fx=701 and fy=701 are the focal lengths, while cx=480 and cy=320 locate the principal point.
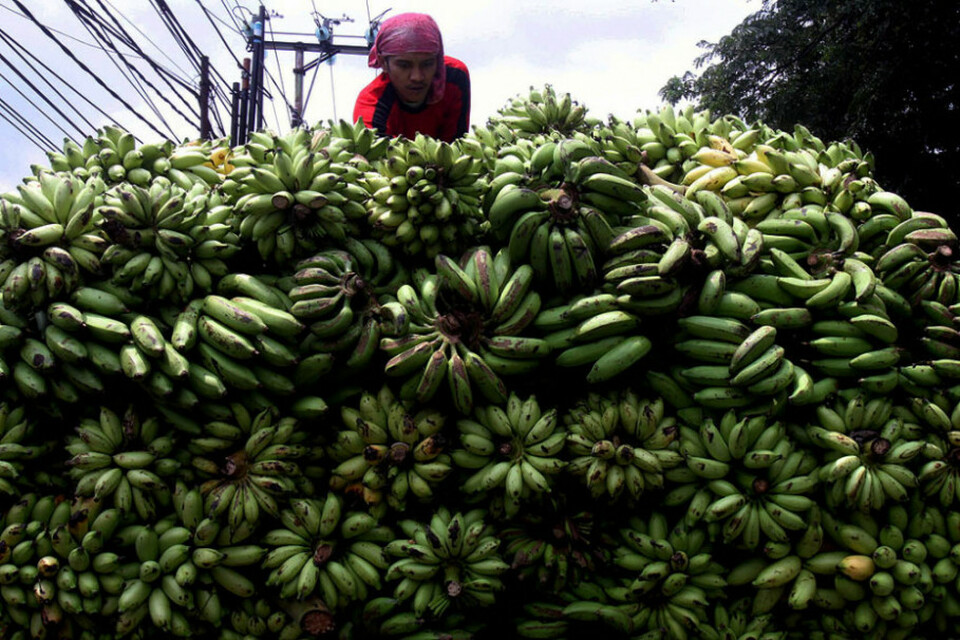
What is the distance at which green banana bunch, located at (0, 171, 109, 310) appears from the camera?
2.36 meters

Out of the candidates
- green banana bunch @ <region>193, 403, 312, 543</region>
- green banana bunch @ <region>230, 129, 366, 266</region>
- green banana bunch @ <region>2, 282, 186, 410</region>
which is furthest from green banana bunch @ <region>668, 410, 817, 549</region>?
green banana bunch @ <region>2, 282, 186, 410</region>

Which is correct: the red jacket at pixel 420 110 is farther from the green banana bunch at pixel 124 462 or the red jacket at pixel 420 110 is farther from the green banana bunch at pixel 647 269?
the green banana bunch at pixel 124 462

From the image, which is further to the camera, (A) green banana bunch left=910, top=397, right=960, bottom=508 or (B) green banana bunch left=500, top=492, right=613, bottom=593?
(B) green banana bunch left=500, top=492, right=613, bottom=593

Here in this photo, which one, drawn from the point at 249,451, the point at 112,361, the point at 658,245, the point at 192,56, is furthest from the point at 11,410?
the point at 192,56

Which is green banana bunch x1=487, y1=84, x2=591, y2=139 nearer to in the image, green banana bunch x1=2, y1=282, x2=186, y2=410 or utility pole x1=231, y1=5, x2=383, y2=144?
→ green banana bunch x1=2, y1=282, x2=186, y2=410

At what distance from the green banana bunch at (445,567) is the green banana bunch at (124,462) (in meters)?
0.83

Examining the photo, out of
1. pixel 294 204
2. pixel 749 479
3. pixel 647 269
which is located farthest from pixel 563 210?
pixel 749 479

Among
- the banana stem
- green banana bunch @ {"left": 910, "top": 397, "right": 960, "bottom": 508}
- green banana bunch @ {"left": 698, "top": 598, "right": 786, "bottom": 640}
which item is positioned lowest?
green banana bunch @ {"left": 698, "top": 598, "right": 786, "bottom": 640}

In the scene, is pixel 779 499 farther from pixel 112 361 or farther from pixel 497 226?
pixel 112 361

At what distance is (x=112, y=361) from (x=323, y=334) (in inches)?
27.6

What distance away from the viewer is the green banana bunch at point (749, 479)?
7.88 feet

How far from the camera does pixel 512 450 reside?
8.27ft

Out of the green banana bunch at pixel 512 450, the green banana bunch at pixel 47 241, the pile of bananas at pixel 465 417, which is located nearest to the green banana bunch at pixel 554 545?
the pile of bananas at pixel 465 417

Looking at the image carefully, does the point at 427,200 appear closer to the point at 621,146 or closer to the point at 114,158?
the point at 621,146
